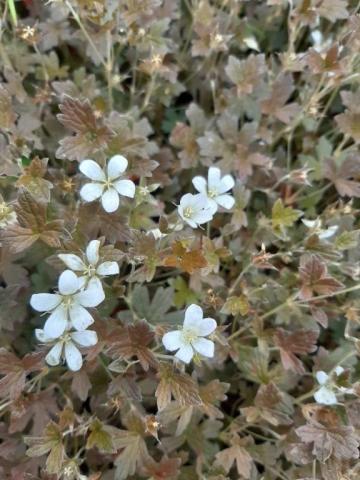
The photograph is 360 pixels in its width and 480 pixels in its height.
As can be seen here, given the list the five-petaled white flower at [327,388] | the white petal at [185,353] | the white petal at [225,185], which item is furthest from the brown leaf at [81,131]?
the five-petaled white flower at [327,388]

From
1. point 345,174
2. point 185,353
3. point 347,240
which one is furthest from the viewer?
point 345,174

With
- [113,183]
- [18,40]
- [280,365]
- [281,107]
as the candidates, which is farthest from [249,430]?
[18,40]

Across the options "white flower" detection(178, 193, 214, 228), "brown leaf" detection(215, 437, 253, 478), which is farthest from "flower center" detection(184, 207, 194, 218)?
"brown leaf" detection(215, 437, 253, 478)

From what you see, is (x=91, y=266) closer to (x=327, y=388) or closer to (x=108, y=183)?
(x=108, y=183)

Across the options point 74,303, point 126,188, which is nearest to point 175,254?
point 126,188

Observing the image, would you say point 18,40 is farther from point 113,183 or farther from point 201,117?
point 113,183

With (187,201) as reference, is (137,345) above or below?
below

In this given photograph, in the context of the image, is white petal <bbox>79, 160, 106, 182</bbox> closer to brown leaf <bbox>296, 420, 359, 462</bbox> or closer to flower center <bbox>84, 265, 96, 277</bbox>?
flower center <bbox>84, 265, 96, 277</bbox>
